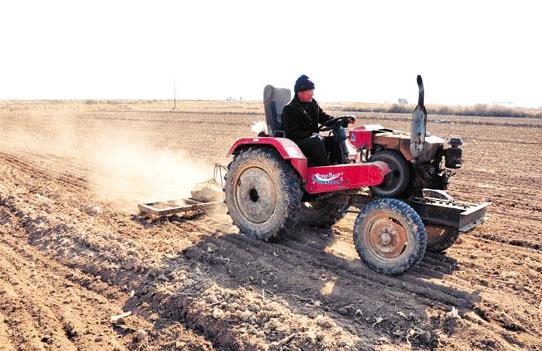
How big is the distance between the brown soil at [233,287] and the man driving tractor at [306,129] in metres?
1.08

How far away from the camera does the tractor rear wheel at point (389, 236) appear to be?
462cm

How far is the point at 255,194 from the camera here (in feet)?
19.2

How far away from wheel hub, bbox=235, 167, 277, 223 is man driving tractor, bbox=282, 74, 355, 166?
0.56 meters

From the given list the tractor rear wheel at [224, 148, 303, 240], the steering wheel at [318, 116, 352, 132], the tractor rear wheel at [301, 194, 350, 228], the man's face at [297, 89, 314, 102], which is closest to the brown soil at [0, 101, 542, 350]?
the tractor rear wheel at [301, 194, 350, 228]

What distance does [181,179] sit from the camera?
9.77 meters

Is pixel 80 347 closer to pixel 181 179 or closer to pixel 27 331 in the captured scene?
pixel 27 331

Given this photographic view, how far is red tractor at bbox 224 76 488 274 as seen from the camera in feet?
15.7

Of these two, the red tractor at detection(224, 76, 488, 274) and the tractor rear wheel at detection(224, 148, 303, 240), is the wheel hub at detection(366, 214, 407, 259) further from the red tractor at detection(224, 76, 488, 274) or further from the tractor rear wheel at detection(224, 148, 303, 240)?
the tractor rear wheel at detection(224, 148, 303, 240)

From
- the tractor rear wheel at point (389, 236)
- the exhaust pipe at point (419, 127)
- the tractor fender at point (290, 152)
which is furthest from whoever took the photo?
the tractor fender at point (290, 152)

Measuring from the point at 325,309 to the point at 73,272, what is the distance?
8.60 ft

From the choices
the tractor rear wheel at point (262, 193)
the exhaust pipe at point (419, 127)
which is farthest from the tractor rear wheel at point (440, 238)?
the tractor rear wheel at point (262, 193)

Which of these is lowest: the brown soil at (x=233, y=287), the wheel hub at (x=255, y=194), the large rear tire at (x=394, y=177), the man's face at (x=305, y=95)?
the brown soil at (x=233, y=287)

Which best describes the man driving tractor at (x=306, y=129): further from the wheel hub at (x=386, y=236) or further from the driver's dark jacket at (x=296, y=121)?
the wheel hub at (x=386, y=236)

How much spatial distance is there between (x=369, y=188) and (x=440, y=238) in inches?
38.2
